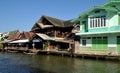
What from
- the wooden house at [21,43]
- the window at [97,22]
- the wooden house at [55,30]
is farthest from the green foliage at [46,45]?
the window at [97,22]

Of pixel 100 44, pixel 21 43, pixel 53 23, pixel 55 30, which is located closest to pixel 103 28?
pixel 100 44

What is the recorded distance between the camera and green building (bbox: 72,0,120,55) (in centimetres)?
3459

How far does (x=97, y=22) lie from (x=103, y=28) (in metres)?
1.71

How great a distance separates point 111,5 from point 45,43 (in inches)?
678

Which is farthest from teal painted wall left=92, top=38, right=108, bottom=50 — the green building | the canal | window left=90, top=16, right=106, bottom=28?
the canal

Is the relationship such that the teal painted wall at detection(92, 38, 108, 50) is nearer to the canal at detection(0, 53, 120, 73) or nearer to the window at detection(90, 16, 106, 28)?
the window at detection(90, 16, 106, 28)

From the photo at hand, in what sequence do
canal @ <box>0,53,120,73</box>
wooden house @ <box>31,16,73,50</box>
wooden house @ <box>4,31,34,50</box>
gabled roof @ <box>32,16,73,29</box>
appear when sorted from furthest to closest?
wooden house @ <box>4,31,34,50</box>, gabled roof @ <box>32,16,73,29</box>, wooden house @ <box>31,16,73,50</box>, canal @ <box>0,53,120,73</box>

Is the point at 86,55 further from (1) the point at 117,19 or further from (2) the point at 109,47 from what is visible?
(1) the point at 117,19

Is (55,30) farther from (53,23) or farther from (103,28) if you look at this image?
(103,28)

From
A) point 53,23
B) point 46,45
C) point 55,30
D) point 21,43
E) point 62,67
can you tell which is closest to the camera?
point 62,67

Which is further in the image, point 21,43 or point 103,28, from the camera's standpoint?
point 21,43

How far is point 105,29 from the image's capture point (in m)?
35.3

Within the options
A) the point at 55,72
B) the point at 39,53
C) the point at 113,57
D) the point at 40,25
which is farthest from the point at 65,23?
the point at 55,72

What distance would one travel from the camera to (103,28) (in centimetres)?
3562
